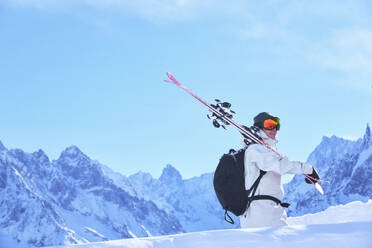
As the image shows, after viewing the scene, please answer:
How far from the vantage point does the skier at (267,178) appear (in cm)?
647

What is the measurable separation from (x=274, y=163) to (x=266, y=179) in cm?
32

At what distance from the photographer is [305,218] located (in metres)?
11.3

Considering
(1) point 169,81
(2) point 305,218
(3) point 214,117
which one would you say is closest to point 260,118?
(3) point 214,117

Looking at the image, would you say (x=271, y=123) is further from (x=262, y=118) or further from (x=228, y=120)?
(x=228, y=120)

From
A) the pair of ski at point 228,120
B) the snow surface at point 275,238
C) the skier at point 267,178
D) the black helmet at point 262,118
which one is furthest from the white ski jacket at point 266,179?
the snow surface at point 275,238

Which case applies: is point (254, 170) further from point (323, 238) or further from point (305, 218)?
point (305, 218)

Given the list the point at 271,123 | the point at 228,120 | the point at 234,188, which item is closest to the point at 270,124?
the point at 271,123

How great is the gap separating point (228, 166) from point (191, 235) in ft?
9.36

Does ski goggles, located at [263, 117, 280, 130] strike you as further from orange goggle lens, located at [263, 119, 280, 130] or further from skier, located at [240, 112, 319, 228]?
skier, located at [240, 112, 319, 228]

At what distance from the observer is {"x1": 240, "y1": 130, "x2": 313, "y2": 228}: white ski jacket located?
6469 millimetres

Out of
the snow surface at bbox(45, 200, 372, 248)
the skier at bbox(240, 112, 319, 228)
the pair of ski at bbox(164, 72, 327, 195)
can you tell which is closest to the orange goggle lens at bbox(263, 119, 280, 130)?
the pair of ski at bbox(164, 72, 327, 195)

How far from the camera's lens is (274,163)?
6.47m

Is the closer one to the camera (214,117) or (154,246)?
(154,246)

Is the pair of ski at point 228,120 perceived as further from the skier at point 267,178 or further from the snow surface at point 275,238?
the snow surface at point 275,238
